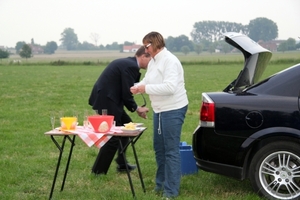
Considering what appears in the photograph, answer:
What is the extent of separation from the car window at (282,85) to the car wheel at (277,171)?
53cm

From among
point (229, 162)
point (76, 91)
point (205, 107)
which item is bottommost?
point (76, 91)

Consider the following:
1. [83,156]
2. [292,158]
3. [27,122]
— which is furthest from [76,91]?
[292,158]

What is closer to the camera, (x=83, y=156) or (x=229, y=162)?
(x=229, y=162)

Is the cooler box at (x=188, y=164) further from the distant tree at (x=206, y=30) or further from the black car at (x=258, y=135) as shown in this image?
the distant tree at (x=206, y=30)

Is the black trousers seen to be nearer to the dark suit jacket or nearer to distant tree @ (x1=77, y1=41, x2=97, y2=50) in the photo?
the dark suit jacket

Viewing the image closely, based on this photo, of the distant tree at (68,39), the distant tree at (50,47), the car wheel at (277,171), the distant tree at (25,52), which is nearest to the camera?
the car wheel at (277,171)

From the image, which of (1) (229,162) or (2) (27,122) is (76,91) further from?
(1) (229,162)

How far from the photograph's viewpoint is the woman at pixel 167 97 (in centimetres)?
557

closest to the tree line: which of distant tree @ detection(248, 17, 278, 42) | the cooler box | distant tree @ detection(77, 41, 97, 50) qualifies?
distant tree @ detection(248, 17, 278, 42)

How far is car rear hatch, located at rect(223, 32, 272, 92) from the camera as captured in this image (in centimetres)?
614

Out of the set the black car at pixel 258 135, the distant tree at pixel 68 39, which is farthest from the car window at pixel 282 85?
the distant tree at pixel 68 39

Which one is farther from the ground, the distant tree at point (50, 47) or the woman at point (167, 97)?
the woman at point (167, 97)

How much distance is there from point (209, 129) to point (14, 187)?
96.5 inches

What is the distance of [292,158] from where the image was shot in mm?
5453
